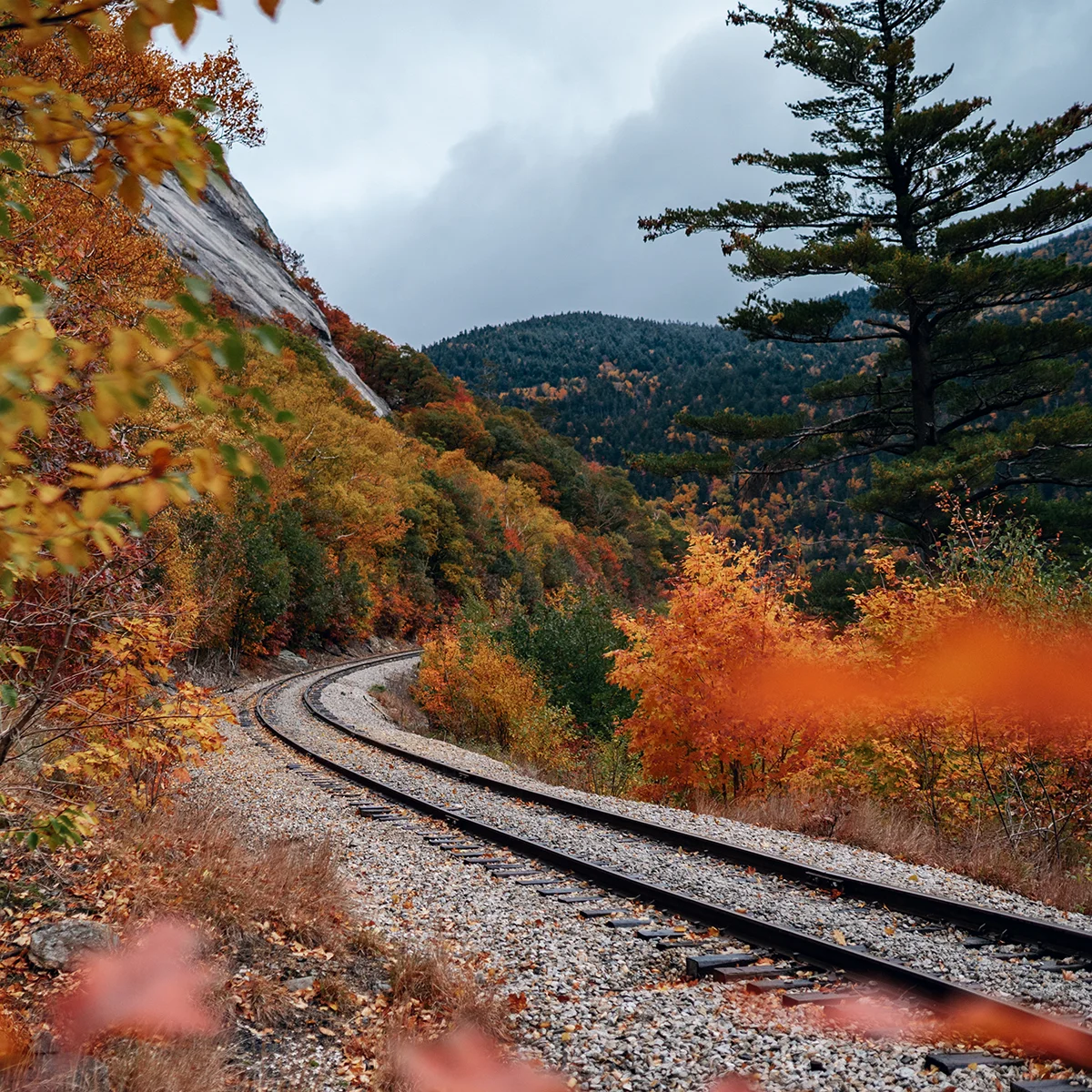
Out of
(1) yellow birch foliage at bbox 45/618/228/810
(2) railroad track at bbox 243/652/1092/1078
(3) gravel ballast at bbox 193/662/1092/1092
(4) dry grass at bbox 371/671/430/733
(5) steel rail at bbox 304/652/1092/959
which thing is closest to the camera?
(3) gravel ballast at bbox 193/662/1092/1092

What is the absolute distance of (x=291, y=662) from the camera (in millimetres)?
37438

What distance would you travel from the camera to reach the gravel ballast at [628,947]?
4297mm

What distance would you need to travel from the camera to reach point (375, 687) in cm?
3169

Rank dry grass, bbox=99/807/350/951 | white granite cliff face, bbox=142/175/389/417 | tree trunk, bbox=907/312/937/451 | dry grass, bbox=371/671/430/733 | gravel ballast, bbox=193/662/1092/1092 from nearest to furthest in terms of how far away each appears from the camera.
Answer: gravel ballast, bbox=193/662/1092/1092
dry grass, bbox=99/807/350/951
tree trunk, bbox=907/312/937/451
dry grass, bbox=371/671/430/733
white granite cliff face, bbox=142/175/389/417

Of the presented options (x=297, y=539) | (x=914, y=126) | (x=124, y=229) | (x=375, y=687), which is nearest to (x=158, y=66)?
(x=124, y=229)

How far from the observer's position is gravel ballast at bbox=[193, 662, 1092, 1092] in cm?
430

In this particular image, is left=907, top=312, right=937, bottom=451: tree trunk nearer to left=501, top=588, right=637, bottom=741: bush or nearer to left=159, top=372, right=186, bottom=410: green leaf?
left=501, top=588, right=637, bottom=741: bush

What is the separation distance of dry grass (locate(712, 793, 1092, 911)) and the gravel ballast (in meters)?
0.50

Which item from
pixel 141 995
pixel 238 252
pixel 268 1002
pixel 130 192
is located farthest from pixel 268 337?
pixel 238 252

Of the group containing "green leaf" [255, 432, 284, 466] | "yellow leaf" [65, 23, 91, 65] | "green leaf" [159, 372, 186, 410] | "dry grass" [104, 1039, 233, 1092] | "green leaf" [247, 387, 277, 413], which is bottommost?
"dry grass" [104, 1039, 233, 1092]

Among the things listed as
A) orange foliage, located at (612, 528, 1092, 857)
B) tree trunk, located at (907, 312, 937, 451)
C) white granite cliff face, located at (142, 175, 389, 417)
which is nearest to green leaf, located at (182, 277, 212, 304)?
orange foliage, located at (612, 528, 1092, 857)

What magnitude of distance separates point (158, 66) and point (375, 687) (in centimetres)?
2286

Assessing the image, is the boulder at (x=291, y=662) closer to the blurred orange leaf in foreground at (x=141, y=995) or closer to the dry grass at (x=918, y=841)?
the dry grass at (x=918, y=841)

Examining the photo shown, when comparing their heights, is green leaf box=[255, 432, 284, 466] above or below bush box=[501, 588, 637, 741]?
above
